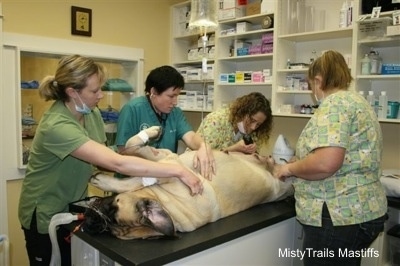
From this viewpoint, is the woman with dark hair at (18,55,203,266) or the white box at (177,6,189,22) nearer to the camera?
the woman with dark hair at (18,55,203,266)

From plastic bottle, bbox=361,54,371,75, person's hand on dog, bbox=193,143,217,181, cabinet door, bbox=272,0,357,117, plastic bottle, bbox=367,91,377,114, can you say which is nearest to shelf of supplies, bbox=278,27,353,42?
cabinet door, bbox=272,0,357,117

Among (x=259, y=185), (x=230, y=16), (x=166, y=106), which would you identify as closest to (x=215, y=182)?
(x=259, y=185)

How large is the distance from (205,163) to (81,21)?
2.18m

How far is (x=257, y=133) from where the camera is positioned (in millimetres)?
2207

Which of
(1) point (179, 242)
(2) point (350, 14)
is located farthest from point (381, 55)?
(1) point (179, 242)

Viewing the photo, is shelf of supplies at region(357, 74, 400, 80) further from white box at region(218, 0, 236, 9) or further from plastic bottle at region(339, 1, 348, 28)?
white box at region(218, 0, 236, 9)

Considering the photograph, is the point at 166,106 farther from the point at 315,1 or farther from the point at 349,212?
the point at 315,1

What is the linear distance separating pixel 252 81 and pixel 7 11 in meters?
1.90

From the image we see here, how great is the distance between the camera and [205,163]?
1.39 meters

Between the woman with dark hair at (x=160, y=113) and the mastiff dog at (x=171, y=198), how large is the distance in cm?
45

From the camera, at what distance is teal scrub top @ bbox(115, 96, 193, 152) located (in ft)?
6.60

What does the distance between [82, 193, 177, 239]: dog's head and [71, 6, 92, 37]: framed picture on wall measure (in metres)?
2.21

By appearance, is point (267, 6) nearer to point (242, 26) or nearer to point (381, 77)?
point (242, 26)

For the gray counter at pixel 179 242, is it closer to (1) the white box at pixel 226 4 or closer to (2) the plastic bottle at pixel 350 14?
(2) the plastic bottle at pixel 350 14
